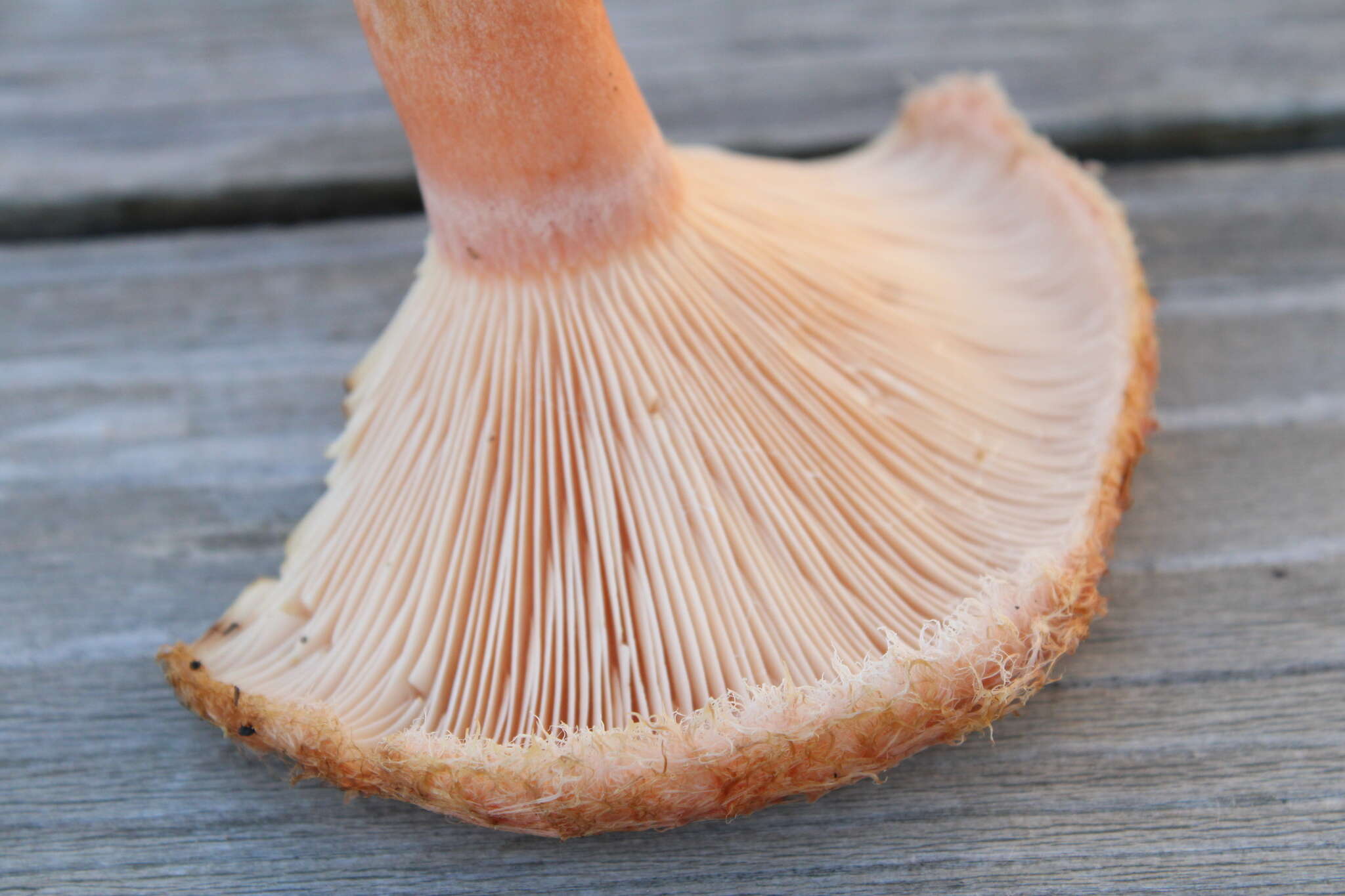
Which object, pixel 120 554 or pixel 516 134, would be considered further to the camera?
pixel 120 554

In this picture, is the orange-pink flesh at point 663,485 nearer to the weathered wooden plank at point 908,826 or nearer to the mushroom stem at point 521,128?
the mushroom stem at point 521,128

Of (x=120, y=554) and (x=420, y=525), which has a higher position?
(x=420, y=525)

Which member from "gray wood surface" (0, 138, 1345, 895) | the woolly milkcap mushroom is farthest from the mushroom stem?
"gray wood surface" (0, 138, 1345, 895)

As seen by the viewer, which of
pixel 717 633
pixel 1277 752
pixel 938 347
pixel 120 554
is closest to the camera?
pixel 717 633

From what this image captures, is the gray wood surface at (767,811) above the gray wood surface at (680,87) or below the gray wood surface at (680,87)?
below

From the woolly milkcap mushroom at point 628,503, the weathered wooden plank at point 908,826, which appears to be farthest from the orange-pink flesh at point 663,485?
the weathered wooden plank at point 908,826

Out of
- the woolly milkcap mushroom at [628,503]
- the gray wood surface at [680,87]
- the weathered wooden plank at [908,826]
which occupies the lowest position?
the weathered wooden plank at [908,826]

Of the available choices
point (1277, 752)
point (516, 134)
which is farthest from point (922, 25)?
point (1277, 752)

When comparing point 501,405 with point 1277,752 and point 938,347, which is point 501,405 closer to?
point 938,347
